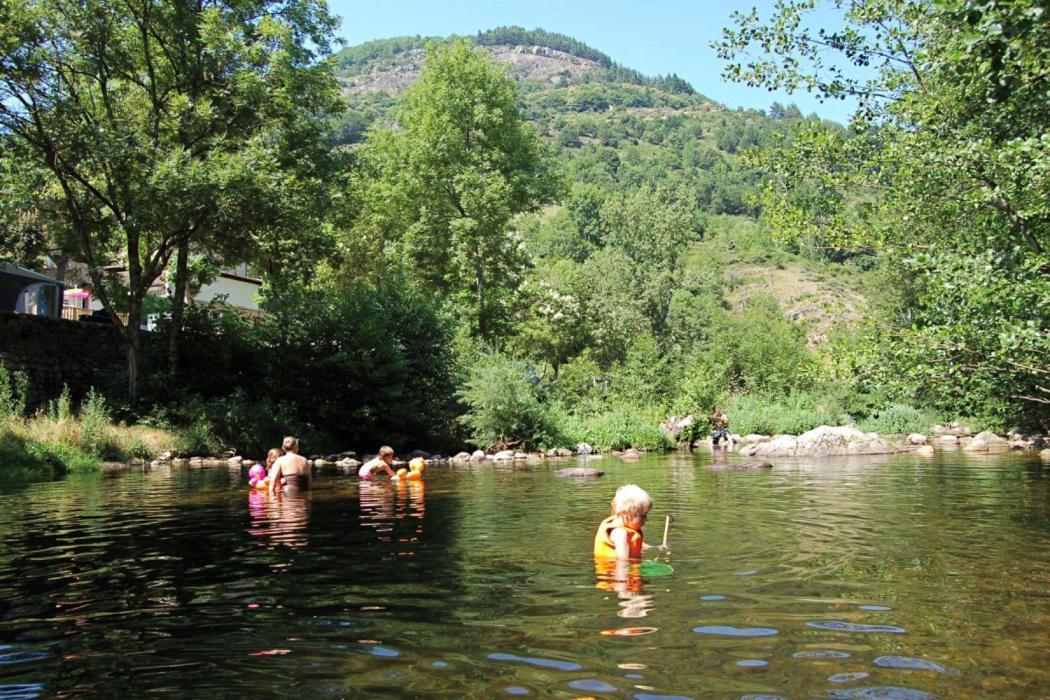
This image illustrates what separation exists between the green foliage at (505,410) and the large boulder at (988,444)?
49.4 feet

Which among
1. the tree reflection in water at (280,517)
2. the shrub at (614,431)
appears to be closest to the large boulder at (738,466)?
the shrub at (614,431)

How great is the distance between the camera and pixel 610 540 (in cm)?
835

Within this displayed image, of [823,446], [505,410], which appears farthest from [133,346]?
[823,446]

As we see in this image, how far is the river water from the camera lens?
4660 millimetres

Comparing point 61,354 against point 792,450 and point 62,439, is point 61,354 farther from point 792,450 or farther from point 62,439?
point 792,450

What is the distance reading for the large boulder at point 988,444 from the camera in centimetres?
2845

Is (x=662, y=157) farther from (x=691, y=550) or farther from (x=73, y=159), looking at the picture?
(x=691, y=550)

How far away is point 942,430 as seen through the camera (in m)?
38.2

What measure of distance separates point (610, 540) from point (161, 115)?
25954mm

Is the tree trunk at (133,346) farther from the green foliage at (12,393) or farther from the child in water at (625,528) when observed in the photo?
the child in water at (625,528)

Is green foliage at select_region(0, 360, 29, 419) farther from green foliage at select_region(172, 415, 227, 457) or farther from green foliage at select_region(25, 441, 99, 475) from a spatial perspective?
green foliage at select_region(172, 415, 227, 457)

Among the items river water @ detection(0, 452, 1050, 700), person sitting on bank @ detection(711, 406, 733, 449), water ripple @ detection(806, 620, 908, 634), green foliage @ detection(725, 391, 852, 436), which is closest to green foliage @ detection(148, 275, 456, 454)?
person sitting on bank @ detection(711, 406, 733, 449)

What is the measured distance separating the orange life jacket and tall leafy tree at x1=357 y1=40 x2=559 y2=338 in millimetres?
31361

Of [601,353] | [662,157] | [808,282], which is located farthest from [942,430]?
[662,157]
